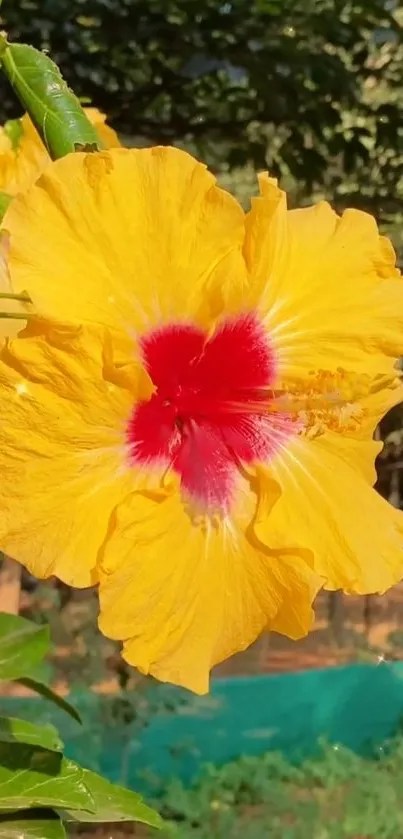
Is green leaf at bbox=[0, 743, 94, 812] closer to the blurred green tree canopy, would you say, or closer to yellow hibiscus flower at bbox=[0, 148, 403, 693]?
yellow hibiscus flower at bbox=[0, 148, 403, 693]

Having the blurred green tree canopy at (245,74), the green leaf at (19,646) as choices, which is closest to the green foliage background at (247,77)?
the blurred green tree canopy at (245,74)

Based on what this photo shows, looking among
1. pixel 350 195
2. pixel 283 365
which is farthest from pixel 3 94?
pixel 283 365

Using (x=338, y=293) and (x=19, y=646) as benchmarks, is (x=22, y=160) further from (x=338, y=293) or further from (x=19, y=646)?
(x=19, y=646)

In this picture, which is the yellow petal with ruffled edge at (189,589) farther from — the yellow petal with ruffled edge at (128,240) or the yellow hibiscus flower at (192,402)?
the yellow petal with ruffled edge at (128,240)

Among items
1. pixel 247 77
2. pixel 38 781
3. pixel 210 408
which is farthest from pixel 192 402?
pixel 247 77

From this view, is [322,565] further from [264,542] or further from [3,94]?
[3,94]
